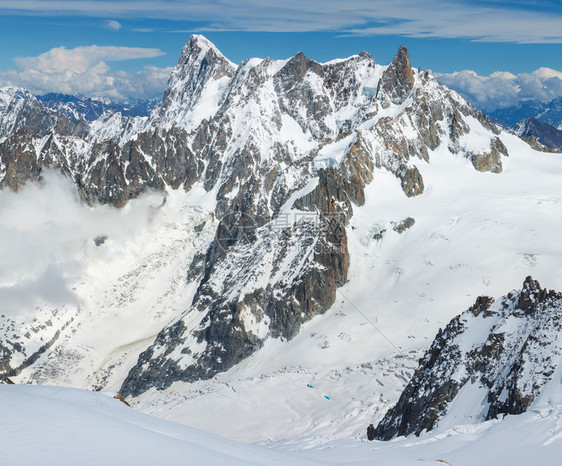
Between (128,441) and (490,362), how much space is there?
41317 millimetres

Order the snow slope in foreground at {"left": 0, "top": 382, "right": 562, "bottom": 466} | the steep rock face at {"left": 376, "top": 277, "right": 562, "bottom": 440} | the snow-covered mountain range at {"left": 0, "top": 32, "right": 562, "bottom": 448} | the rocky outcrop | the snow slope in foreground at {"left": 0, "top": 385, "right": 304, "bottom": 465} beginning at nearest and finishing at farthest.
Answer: the snow slope in foreground at {"left": 0, "top": 385, "right": 304, "bottom": 465}
the snow slope in foreground at {"left": 0, "top": 382, "right": 562, "bottom": 466}
the steep rock face at {"left": 376, "top": 277, "right": 562, "bottom": 440}
the snow-covered mountain range at {"left": 0, "top": 32, "right": 562, "bottom": 448}
the rocky outcrop

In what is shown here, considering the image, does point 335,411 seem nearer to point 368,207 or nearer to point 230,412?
point 230,412

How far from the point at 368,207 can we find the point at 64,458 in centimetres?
13191

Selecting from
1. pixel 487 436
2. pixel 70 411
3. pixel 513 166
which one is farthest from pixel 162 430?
pixel 513 166

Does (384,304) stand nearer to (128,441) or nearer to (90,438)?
(128,441)

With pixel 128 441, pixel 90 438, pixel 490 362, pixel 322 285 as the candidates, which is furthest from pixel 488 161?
pixel 90 438

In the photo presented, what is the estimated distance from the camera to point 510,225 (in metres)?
122

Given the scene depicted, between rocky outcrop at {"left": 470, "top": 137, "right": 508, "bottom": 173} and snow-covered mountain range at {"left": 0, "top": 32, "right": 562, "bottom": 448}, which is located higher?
rocky outcrop at {"left": 470, "top": 137, "right": 508, "bottom": 173}

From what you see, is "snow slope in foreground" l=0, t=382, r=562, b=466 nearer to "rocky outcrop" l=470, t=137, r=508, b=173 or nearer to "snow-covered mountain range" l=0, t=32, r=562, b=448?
"snow-covered mountain range" l=0, t=32, r=562, b=448

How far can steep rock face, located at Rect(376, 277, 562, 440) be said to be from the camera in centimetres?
4362

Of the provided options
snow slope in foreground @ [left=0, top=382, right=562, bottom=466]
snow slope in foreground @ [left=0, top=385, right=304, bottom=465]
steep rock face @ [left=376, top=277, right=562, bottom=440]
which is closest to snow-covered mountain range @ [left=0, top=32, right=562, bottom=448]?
steep rock face @ [left=376, top=277, right=562, bottom=440]

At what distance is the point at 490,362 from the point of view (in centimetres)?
5022

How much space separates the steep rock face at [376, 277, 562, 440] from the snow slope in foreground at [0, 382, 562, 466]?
7509 mm

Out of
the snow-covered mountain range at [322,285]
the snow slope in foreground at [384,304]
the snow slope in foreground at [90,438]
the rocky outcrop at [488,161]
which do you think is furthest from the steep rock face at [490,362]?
the rocky outcrop at [488,161]
